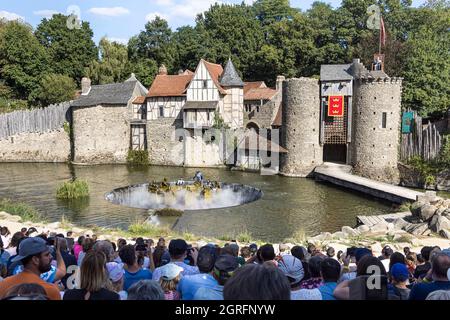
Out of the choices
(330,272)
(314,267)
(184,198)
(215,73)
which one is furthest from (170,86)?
(330,272)

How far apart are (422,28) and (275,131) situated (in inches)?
676

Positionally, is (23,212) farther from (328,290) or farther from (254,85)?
(254,85)

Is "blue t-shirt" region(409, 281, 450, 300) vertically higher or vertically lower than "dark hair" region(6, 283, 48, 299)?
lower

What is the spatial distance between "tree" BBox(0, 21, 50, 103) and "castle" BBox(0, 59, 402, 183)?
12.0 m

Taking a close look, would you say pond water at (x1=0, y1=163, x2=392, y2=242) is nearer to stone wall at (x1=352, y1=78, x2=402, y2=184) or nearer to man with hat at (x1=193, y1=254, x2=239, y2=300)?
stone wall at (x1=352, y1=78, x2=402, y2=184)

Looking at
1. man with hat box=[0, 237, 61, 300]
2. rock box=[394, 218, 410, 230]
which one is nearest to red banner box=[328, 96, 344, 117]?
rock box=[394, 218, 410, 230]

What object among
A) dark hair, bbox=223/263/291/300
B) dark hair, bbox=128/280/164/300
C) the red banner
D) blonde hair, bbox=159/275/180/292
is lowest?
blonde hair, bbox=159/275/180/292

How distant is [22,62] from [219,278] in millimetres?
49360

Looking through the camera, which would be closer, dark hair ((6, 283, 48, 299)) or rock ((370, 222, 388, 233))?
dark hair ((6, 283, 48, 299))

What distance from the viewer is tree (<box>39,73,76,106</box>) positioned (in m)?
43.5

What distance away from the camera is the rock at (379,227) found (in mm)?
14665

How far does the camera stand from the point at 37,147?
3691 centimetres

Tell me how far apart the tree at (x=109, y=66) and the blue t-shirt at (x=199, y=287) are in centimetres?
4489

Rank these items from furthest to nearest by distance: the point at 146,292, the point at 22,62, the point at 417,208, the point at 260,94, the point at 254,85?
1. the point at 22,62
2. the point at 254,85
3. the point at 260,94
4. the point at 417,208
5. the point at 146,292
